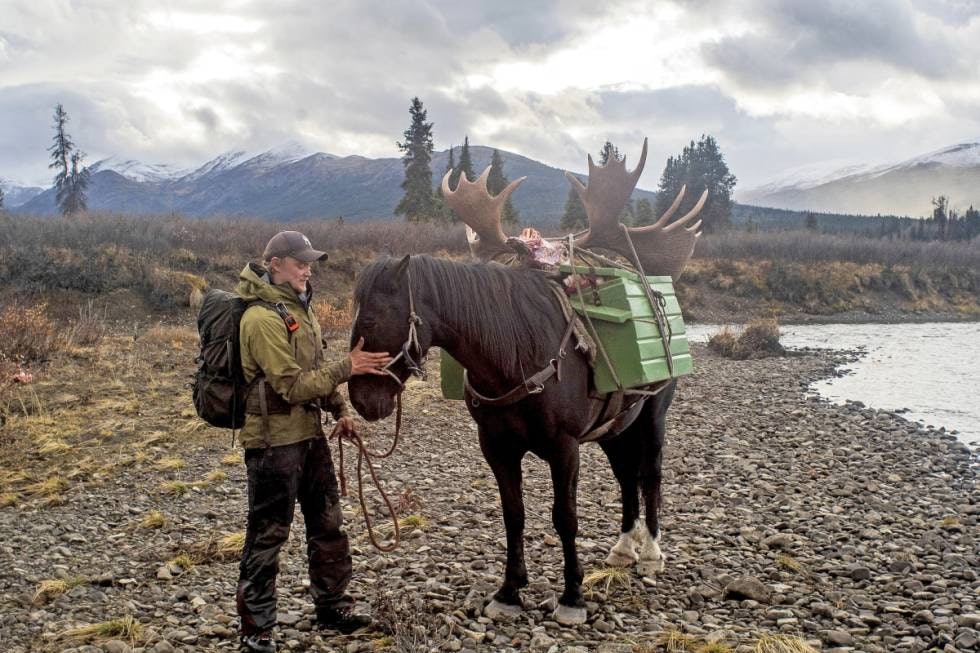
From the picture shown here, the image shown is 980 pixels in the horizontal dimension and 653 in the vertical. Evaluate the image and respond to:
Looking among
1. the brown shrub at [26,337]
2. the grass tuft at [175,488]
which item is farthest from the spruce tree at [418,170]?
the grass tuft at [175,488]

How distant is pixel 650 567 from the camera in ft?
15.6

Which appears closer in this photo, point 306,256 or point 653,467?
point 306,256

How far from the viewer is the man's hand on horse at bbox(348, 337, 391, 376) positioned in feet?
10.5

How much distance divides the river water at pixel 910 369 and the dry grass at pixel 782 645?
8337 millimetres

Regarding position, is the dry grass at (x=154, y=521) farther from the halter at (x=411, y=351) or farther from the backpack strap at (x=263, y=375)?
the halter at (x=411, y=351)

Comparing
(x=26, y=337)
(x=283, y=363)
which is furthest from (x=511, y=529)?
(x=26, y=337)

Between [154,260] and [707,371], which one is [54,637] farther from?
[154,260]

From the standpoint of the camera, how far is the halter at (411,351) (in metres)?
3.26

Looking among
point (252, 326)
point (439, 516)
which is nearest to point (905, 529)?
point (439, 516)

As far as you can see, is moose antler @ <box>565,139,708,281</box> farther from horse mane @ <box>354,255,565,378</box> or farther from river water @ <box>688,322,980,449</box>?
river water @ <box>688,322,980,449</box>

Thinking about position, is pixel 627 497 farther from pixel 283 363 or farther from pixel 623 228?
pixel 283 363

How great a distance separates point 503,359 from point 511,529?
3.86ft

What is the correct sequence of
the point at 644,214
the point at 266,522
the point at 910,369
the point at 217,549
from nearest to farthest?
the point at 266,522 < the point at 217,549 < the point at 910,369 < the point at 644,214

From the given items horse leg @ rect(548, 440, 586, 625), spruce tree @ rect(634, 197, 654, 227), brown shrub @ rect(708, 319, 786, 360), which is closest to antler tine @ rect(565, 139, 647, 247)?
horse leg @ rect(548, 440, 586, 625)
